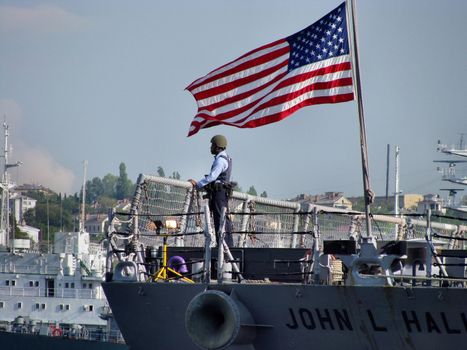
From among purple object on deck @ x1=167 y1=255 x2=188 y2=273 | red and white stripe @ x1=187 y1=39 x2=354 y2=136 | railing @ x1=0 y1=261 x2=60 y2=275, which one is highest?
red and white stripe @ x1=187 y1=39 x2=354 y2=136

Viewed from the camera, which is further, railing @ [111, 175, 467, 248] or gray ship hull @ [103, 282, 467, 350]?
railing @ [111, 175, 467, 248]

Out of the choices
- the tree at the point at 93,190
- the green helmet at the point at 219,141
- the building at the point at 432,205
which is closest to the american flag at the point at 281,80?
the green helmet at the point at 219,141

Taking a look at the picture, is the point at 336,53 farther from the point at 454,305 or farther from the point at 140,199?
the point at 140,199

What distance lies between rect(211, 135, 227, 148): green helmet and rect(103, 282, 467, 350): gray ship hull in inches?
77.7

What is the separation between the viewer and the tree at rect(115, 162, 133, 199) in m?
174

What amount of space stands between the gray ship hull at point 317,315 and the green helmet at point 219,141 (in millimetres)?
1973

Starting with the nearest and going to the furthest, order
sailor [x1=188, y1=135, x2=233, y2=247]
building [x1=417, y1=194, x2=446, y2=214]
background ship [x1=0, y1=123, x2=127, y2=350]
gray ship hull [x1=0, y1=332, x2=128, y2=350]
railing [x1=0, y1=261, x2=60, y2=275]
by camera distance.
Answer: sailor [x1=188, y1=135, x2=233, y2=247] < building [x1=417, y1=194, x2=446, y2=214] < gray ship hull [x1=0, y1=332, x2=128, y2=350] < background ship [x1=0, y1=123, x2=127, y2=350] < railing [x1=0, y1=261, x2=60, y2=275]

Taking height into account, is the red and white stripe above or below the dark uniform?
above

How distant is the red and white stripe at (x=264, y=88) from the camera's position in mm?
15219

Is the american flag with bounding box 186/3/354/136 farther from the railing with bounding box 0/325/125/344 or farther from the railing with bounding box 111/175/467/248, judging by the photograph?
the railing with bounding box 0/325/125/344

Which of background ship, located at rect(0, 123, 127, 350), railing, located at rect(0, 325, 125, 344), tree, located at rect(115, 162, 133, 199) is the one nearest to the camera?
railing, located at rect(0, 325, 125, 344)

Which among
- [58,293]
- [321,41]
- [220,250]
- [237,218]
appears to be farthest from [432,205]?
[58,293]

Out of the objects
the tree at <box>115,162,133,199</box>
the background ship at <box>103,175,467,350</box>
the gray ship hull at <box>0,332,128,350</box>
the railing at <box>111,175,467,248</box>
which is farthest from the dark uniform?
the tree at <box>115,162,133,199</box>

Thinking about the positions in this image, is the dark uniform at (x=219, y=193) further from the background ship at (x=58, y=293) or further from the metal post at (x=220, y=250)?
the background ship at (x=58, y=293)
